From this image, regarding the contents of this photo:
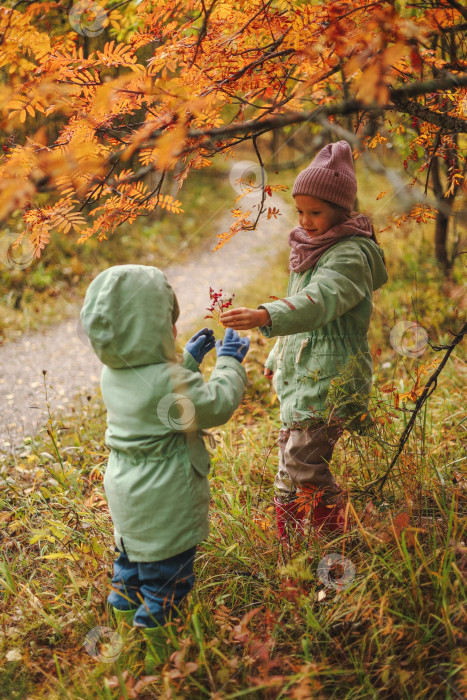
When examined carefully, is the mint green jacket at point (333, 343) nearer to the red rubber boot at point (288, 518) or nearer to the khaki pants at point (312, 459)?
the khaki pants at point (312, 459)

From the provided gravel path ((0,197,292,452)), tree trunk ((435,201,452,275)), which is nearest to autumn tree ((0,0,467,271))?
gravel path ((0,197,292,452))

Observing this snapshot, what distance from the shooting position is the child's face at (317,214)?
Answer: 2262 mm

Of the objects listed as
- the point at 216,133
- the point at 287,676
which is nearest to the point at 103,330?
the point at 216,133

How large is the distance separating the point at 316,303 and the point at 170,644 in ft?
4.48

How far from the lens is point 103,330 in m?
1.78

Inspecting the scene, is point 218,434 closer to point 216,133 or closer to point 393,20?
point 216,133

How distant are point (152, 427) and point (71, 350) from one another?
426cm

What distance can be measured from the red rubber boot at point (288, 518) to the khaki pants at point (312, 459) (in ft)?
0.27

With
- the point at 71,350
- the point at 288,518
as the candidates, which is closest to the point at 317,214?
the point at 288,518

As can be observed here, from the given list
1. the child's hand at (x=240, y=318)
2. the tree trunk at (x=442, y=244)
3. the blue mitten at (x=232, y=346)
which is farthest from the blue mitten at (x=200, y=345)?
the tree trunk at (x=442, y=244)

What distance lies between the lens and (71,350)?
5.77 m

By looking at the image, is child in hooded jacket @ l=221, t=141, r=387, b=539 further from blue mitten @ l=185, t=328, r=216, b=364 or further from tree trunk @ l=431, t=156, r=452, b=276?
tree trunk @ l=431, t=156, r=452, b=276

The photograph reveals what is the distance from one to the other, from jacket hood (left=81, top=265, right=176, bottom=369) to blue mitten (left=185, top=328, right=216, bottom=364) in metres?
0.17

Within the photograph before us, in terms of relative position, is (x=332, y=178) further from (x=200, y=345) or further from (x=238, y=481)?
(x=238, y=481)
